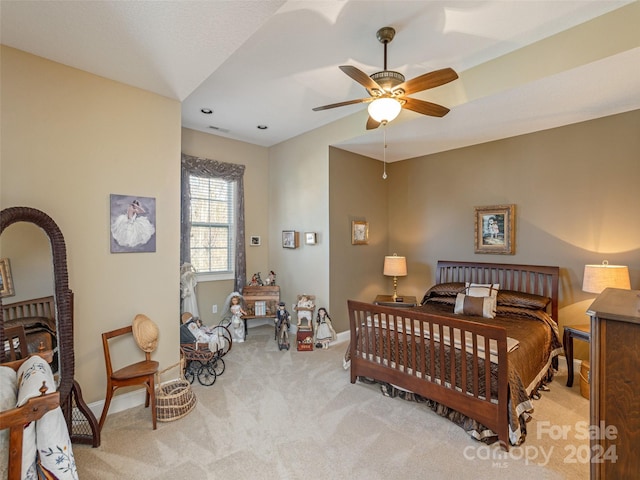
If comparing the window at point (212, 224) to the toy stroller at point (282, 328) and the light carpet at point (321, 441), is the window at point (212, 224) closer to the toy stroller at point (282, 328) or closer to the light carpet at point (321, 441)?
the toy stroller at point (282, 328)

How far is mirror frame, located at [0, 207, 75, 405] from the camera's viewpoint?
6.90ft

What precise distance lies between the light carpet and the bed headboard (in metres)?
1.06

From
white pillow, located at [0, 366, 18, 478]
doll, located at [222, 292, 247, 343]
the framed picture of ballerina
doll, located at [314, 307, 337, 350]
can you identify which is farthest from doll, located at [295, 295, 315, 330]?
white pillow, located at [0, 366, 18, 478]

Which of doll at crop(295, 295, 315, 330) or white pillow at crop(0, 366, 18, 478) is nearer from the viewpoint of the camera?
white pillow at crop(0, 366, 18, 478)

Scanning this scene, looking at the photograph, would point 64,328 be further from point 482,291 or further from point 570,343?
point 570,343

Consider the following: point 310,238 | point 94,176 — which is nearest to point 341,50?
point 94,176

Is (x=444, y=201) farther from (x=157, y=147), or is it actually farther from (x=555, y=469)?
(x=157, y=147)

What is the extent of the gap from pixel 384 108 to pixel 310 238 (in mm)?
2623

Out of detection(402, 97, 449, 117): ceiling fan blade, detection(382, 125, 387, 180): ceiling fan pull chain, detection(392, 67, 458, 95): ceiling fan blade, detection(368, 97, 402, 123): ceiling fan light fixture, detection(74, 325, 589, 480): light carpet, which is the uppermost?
detection(382, 125, 387, 180): ceiling fan pull chain

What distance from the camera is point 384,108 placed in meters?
2.28

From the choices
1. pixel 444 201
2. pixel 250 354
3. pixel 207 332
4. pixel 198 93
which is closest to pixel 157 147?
pixel 198 93

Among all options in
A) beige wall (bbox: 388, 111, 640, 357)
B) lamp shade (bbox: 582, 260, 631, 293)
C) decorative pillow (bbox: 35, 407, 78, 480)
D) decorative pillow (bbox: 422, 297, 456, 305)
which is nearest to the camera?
decorative pillow (bbox: 35, 407, 78, 480)

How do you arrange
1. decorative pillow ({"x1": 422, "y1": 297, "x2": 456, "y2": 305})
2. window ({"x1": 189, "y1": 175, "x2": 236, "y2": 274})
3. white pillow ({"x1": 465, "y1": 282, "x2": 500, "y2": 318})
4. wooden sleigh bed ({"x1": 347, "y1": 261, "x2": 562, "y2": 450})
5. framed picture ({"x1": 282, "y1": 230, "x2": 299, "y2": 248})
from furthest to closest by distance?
1. framed picture ({"x1": 282, "y1": 230, "x2": 299, "y2": 248})
2. window ({"x1": 189, "y1": 175, "x2": 236, "y2": 274})
3. decorative pillow ({"x1": 422, "y1": 297, "x2": 456, "y2": 305})
4. white pillow ({"x1": 465, "y1": 282, "x2": 500, "y2": 318})
5. wooden sleigh bed ({"x1": 347, "y1": 261, "x2": 562, "y2": 450})

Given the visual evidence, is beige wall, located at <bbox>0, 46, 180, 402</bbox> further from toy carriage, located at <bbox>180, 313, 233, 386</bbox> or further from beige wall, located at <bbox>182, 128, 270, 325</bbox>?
beige wall, located at <bbox>182, 128, 270, 325</bbox>
